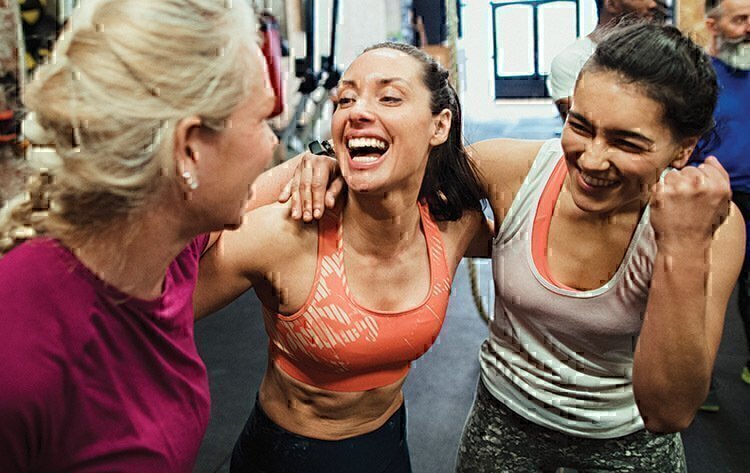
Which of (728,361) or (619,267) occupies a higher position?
(619,267)

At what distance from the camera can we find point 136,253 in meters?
0.77

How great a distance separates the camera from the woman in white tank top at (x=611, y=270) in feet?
3.26

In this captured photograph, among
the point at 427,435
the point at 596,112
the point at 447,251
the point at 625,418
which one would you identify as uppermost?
the point at 596,112

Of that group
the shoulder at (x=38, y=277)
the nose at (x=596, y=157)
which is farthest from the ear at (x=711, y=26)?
the shoulder at (x=38, y=277)

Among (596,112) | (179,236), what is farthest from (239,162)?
(596,112)

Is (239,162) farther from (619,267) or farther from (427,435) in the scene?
(427,435)

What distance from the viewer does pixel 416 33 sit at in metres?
8.97

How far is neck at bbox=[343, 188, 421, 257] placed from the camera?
50.1 inches

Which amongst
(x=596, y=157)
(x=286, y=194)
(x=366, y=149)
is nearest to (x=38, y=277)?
(x=286, y=194)

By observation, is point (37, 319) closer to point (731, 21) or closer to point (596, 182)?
point (596, 182)

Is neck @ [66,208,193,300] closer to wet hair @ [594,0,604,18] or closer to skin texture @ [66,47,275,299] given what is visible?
skin texture @ [66,47,275,299]

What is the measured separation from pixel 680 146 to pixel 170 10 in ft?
3.01

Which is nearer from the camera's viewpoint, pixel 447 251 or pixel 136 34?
pixel 136 34

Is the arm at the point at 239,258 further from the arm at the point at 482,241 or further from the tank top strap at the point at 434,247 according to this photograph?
the arm at the point at 482,241
